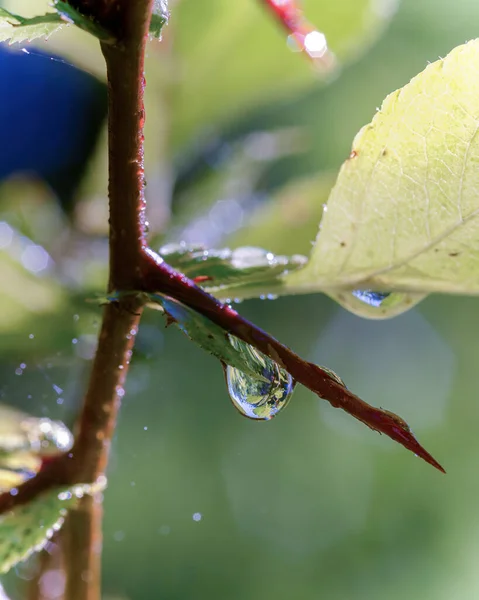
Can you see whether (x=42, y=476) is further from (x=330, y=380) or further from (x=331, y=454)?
(x=331, y=454)

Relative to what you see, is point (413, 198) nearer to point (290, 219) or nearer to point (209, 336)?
point (209, 336)

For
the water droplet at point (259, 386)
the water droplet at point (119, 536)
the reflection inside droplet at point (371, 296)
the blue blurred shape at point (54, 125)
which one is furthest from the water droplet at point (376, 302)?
the water droplet at point (119, 536)

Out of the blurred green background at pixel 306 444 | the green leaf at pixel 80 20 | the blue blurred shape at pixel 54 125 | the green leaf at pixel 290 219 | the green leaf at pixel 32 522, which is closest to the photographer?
the green leaf at pixel 80 20

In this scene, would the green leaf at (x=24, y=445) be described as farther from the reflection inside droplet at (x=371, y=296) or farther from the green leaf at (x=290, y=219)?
the green leaf at (x=290, y=219)

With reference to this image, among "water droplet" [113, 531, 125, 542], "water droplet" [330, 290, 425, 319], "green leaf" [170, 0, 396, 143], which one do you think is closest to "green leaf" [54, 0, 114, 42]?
"water droplet" [330, 290, 425, 319]

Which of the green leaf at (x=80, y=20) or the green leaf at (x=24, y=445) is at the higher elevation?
the green leaf at (x=80, y=20)

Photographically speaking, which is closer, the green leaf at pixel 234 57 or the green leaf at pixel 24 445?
the green leaf at pixel 24 445
